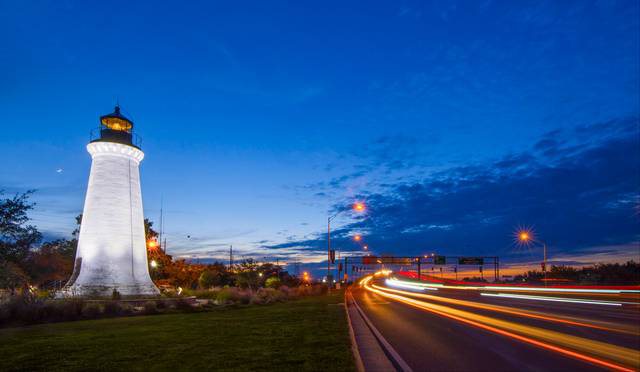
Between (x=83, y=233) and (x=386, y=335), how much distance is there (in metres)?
25.2

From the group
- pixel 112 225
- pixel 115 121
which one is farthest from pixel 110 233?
pixel 115 121

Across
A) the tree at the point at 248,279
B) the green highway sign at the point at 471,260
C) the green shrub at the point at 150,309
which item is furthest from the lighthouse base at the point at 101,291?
the green highway sign at the point at 471,260

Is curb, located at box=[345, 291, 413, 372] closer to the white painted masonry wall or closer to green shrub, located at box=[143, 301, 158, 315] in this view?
green shrub, located at box=[143, 301, 158, 315]

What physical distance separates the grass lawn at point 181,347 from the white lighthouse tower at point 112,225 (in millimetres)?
15492

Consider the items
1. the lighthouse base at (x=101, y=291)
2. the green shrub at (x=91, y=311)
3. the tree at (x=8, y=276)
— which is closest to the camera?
the tree at (x=8, y=276)

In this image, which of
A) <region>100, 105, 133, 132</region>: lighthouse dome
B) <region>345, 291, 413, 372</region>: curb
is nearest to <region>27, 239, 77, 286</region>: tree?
<region>100, 105, 133, 132</region>: lighthouse dome

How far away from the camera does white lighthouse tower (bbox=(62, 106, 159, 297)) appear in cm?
3059

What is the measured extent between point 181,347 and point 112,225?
23055mm

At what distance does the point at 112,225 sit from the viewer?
103ft

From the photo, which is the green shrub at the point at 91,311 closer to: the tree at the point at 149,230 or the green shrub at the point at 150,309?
the green shrub at the point at 150,309

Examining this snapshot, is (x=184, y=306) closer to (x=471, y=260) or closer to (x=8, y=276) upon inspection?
(x=8, y=276)

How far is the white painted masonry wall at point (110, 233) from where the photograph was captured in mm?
30544

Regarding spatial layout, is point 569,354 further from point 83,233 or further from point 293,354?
point 83,233

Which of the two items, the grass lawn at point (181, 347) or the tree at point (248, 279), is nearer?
the grass lawn at point (181, 347)
